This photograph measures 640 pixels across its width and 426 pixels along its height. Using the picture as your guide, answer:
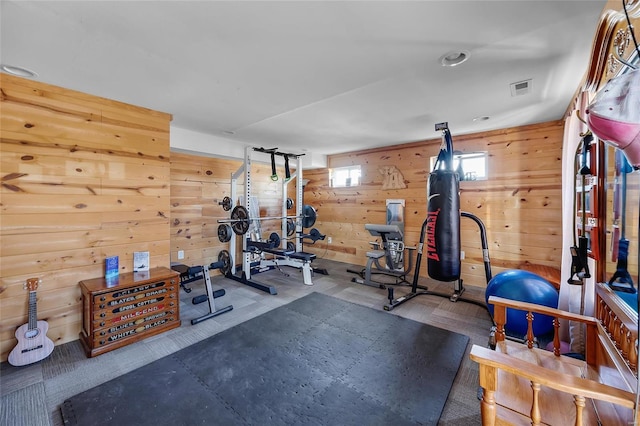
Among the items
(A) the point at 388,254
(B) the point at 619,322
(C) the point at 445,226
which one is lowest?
(A) the point at 388,254

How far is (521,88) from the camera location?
2.34 meters

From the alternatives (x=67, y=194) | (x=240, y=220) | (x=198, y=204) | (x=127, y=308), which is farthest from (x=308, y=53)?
(x=198, y=204)

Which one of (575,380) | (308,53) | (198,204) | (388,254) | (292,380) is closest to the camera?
(575,380)

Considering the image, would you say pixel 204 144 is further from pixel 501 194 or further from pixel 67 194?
pixel 501 194

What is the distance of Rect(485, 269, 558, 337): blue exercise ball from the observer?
2289mm

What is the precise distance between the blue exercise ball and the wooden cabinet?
3222 millimetres

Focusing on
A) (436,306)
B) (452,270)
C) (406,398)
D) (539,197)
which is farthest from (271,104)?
(539,197)

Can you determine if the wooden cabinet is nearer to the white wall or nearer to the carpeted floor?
the carpeted floor

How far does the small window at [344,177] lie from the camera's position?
5453 mm

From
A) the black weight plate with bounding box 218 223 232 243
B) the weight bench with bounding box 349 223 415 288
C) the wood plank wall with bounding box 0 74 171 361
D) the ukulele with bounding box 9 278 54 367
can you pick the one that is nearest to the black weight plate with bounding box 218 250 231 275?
the black weight plate with bounding box 218 223 232 243

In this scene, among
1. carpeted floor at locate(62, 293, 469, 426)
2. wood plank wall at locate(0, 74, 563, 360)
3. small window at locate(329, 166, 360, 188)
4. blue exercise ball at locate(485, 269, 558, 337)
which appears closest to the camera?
carpeted floor at locate(62, 293, 469, 426)

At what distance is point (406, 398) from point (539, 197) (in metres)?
3.25

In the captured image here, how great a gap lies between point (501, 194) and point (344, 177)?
9.47ft

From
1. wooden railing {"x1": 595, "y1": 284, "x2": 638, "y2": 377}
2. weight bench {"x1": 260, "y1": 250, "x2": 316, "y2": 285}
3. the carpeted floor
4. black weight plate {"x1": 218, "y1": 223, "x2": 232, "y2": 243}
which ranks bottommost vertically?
the carpeted floor
